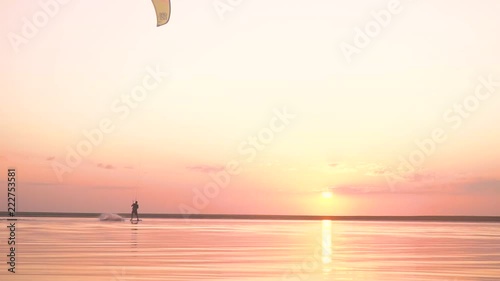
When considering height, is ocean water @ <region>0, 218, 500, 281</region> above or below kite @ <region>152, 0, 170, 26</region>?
below

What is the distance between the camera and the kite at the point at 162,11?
19578 millimetres

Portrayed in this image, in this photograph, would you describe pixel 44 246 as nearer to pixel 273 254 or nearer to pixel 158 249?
pixel 158 249

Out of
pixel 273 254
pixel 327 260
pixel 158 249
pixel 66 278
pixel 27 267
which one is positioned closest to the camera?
pixel 66 278

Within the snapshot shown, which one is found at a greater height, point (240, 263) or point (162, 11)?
point (162, 11)

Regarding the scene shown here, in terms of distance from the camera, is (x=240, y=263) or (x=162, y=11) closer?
(x=240, y=263)

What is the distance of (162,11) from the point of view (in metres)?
20.0

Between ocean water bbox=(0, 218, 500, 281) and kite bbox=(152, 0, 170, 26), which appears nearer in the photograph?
ocean water bbox=(0, 218, 500, 281)

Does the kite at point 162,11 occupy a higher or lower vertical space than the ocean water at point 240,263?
higher

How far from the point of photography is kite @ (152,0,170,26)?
1958 cm

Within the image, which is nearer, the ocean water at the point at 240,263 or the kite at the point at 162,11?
the ocean water at the point at 240,263

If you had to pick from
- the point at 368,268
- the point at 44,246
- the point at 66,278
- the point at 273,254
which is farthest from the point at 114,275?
the point at 44,246

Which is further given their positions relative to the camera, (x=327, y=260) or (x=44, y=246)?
(x=44, y=246)

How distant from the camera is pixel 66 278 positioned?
13.3 m

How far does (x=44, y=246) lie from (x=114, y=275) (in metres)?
8.69
